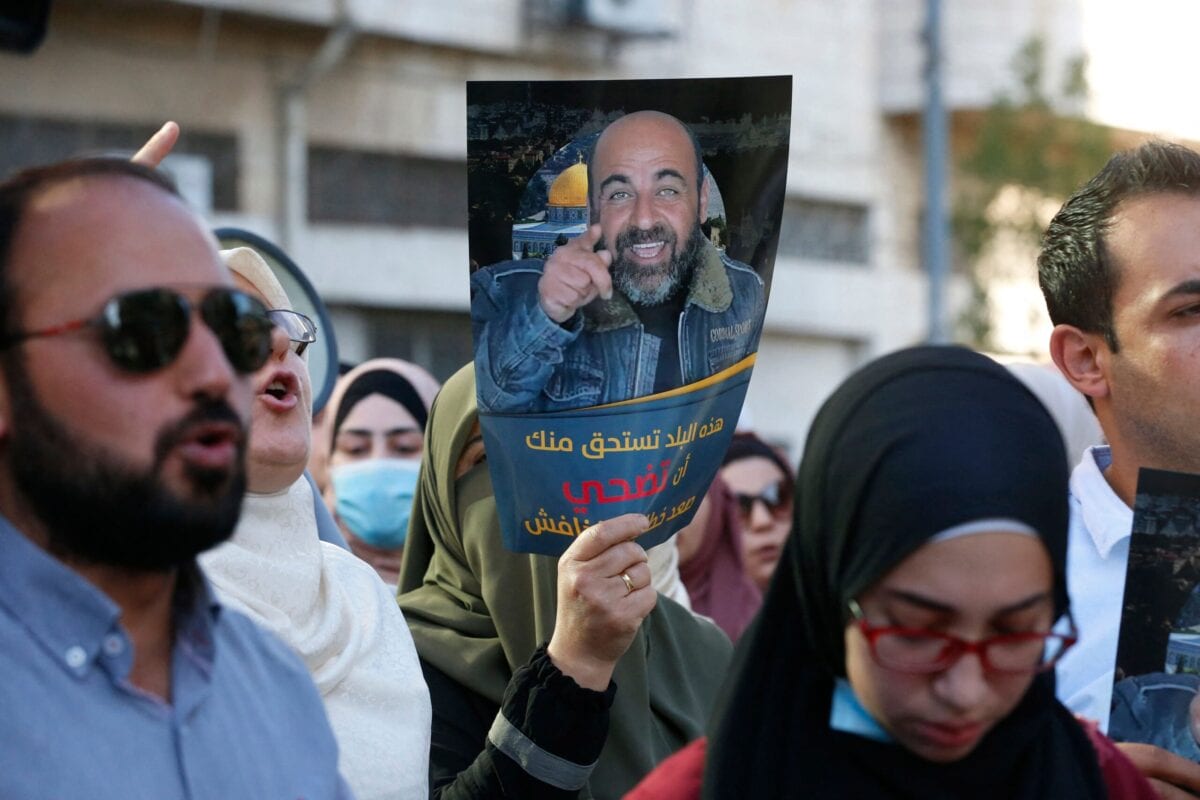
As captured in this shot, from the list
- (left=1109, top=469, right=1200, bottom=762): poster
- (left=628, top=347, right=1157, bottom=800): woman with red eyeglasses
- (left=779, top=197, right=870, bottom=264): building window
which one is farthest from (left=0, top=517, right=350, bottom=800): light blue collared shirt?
(left=779, top=197, right=870, bottom=264): building window

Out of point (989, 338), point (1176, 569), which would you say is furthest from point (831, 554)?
point (989, 338)

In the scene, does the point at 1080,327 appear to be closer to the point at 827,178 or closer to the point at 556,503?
the point at 556,503

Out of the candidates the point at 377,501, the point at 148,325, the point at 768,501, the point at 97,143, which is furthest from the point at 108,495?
the point at 97,143

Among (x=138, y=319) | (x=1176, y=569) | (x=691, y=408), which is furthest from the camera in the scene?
(x=691, y=408)

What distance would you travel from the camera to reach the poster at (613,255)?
8.40 feet

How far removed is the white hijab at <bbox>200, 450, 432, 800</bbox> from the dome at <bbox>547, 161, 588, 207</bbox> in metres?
0.67

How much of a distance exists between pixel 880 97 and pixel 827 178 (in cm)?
147

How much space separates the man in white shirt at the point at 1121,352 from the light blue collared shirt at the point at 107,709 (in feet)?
4.00

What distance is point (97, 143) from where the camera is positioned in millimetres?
15891

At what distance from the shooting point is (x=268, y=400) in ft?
9.95

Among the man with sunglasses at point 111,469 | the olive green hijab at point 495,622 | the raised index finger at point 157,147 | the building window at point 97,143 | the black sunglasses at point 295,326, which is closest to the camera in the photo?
the man with sunglasses at point 111,469

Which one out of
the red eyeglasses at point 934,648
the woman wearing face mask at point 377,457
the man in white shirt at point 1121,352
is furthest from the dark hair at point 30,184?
the woman wearing face mask at point 377,457

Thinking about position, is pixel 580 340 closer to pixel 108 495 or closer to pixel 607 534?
pixel 607 534

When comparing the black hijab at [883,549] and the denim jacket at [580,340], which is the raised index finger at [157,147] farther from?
the black hijab at [883,549]
